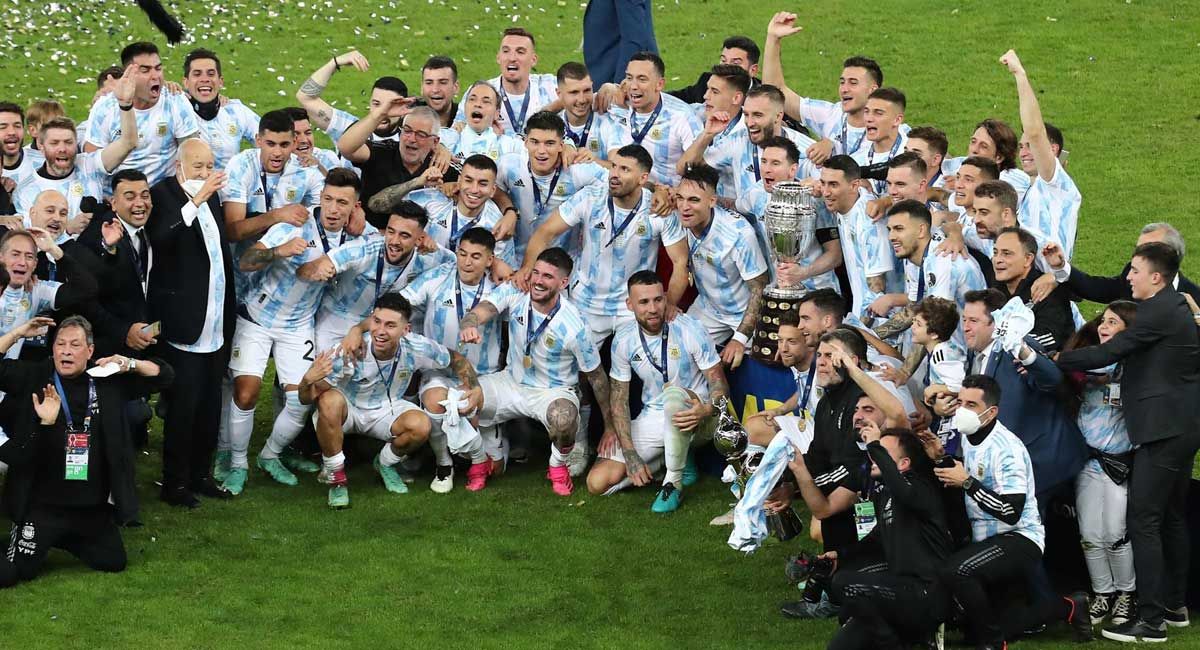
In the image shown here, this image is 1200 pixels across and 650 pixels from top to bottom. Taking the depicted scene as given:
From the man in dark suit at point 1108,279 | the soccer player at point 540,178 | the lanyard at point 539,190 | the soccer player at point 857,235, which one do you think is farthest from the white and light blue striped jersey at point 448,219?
the man in dark suit at point 1108,279

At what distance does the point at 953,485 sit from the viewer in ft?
29.4

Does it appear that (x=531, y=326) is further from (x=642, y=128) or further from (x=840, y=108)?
(x=840, y=108)

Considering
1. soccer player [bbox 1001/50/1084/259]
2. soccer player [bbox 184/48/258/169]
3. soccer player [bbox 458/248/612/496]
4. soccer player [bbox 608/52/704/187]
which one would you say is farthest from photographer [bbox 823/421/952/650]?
soccer player [bbox 184/48/258/169]

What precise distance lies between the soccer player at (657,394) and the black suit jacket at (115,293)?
114 inches

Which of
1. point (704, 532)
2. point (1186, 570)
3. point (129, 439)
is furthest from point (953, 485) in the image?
point (129, 439)

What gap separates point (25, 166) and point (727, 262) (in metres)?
4.40

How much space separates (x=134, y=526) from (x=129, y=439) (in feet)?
2.74

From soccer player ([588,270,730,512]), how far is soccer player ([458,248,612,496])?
0.19 meters

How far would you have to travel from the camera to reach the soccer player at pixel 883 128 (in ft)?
38.0

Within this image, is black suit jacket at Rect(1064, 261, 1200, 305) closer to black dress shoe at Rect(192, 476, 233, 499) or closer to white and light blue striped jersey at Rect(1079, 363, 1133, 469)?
white and light blue striped jersey at Rect(1079, 363, 1133, 469)

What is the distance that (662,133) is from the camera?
12.5 m

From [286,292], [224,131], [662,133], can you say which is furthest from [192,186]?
[662,133]

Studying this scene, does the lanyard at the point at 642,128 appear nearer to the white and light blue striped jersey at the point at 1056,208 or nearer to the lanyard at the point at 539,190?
the lanyard at the point at 539,190

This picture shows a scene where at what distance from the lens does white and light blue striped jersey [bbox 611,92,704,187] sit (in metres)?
12.5
